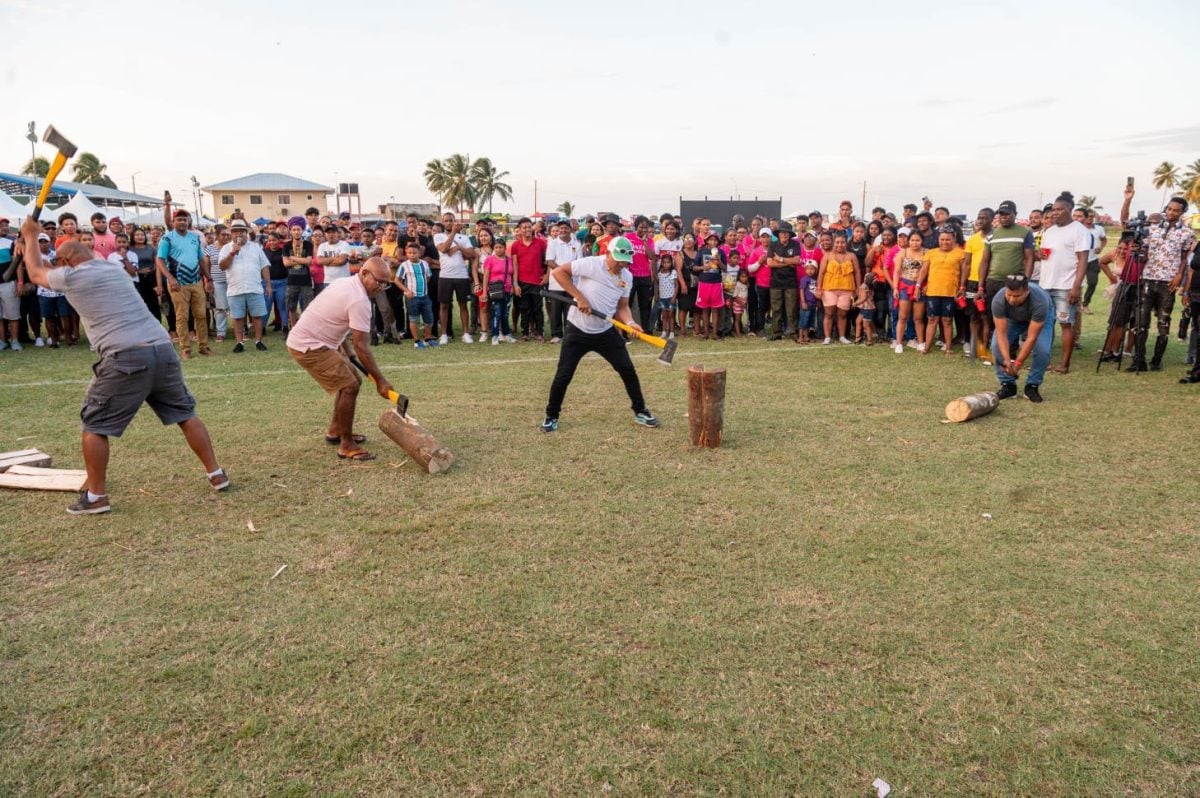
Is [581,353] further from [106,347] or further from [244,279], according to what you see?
[244,279]

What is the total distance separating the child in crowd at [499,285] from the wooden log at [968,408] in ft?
23.3

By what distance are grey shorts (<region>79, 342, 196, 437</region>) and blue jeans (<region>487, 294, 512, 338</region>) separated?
734 cm

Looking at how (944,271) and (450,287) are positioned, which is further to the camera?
(450,287)

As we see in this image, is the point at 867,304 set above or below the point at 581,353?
above

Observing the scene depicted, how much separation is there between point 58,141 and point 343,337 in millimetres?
2287

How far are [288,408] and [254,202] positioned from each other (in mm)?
78503

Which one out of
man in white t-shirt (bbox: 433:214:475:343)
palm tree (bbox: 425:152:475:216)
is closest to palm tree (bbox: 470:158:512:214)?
palm tree (bbox: 425:152:475:216)

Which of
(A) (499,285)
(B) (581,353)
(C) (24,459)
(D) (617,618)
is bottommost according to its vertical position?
(D) (617,618)

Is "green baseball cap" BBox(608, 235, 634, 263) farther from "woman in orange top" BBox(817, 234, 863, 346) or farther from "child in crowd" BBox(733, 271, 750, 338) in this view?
"child in crowd" BBox(733, 271, 750, 338)

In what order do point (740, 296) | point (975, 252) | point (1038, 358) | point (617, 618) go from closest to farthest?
1. point (617, 618)
2. point (1038, 358)
3. point (975, 252)
4. point (740, 296)

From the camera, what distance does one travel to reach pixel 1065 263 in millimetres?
9266

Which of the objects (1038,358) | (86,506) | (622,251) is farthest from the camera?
(1038,358)

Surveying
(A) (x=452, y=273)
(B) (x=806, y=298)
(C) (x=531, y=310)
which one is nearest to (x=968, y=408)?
(B) (x=806, y=298)

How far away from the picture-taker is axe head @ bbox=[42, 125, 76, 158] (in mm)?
5316
